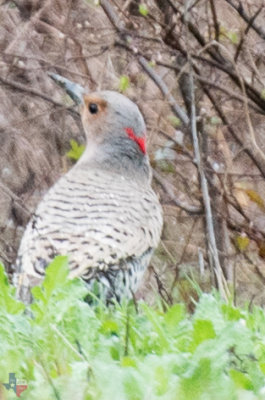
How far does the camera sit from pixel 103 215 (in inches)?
220

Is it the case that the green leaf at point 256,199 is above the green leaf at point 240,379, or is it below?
below

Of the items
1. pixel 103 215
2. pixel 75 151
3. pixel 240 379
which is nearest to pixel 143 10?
pixel 75 151

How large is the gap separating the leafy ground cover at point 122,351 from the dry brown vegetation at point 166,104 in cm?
369

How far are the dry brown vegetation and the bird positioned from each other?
2.58ft

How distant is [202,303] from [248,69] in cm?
478

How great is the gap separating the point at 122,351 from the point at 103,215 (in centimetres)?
238

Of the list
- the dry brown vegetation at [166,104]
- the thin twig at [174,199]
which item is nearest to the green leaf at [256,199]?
the dry brown vegetation at [166,104]

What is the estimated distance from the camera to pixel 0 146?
27.8ft

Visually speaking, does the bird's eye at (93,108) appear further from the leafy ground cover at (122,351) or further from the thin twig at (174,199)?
the leafy ground cover at (122,351)

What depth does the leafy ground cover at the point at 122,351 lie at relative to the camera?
253 centimetres

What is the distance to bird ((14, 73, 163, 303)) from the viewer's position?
514 cm

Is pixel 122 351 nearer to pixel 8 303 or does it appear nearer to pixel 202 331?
pixel 202 331

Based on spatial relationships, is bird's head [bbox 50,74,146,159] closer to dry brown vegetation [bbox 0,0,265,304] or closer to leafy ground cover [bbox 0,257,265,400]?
dry brown vegetation [bbox 0,0,265,304]

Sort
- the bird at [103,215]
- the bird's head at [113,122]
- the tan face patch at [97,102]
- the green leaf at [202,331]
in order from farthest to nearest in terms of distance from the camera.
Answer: the tan face patch at [97,102] < the bird's head at [113,122] < the bird at [103,215] < the green leaf at [202,331]
